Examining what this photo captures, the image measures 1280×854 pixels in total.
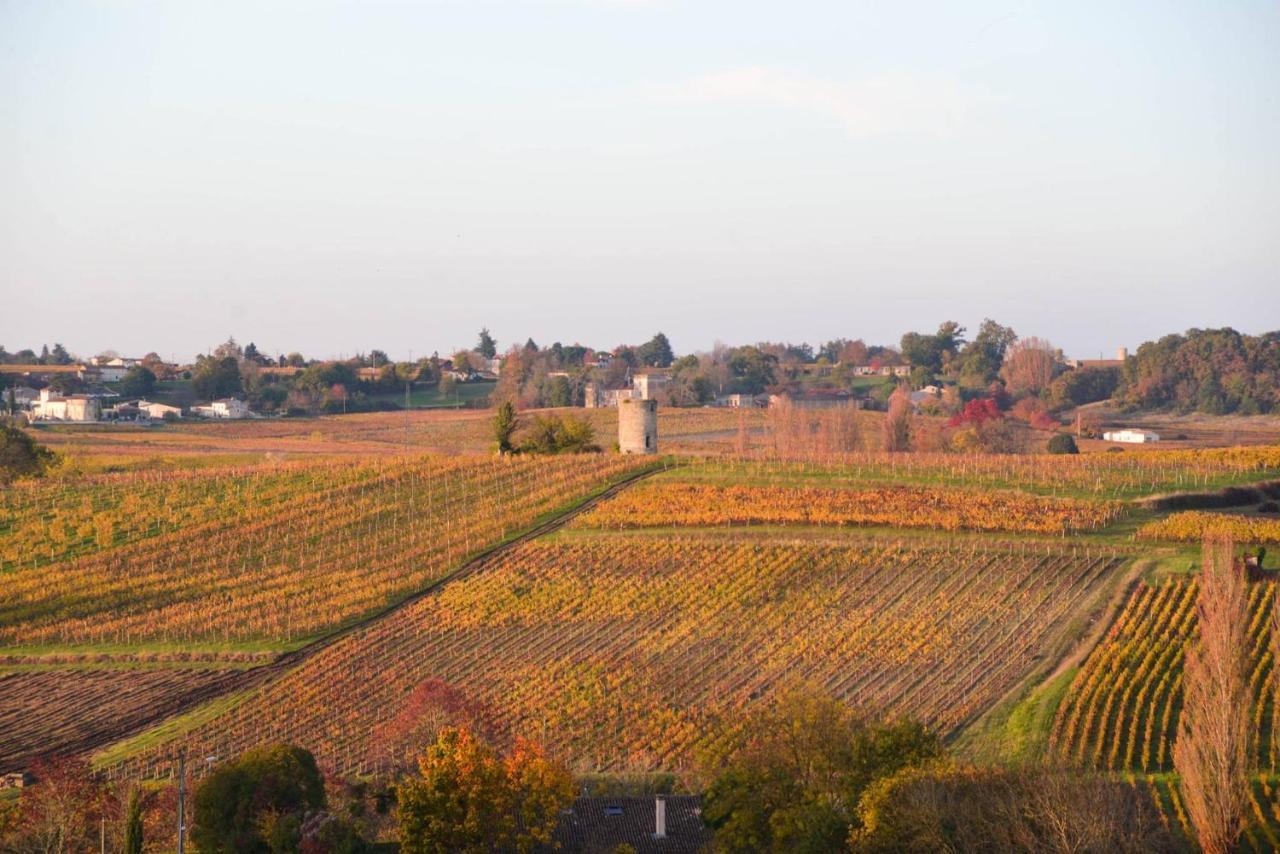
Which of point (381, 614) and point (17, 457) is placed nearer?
point (381, 614)

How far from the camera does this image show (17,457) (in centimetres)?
6338

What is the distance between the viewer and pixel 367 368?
5472 inches

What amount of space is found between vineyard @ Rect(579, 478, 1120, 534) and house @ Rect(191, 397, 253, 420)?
59688 millimetres

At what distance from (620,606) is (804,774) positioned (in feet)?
47.3

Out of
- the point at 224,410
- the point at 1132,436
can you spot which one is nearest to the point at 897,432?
Result: the point at 1132,436

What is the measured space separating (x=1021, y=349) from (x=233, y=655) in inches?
4172

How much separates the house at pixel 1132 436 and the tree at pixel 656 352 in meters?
74.5

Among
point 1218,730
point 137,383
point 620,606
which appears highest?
point 137,383

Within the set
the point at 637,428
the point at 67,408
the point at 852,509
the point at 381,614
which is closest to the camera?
the point at 381,614

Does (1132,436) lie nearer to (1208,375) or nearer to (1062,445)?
(1062,445)

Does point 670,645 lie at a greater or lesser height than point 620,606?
lesser

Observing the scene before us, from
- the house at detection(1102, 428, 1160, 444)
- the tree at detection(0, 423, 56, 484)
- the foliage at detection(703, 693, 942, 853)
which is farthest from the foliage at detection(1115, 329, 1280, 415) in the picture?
the foliage at detection(703, 693, 942, 853)

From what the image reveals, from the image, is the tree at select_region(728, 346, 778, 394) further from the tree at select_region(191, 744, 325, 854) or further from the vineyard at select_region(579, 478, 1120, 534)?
the tree at select_region(191, 744, 325, 854)

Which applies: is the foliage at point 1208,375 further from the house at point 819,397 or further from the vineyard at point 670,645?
the vineyard at point 670,645
